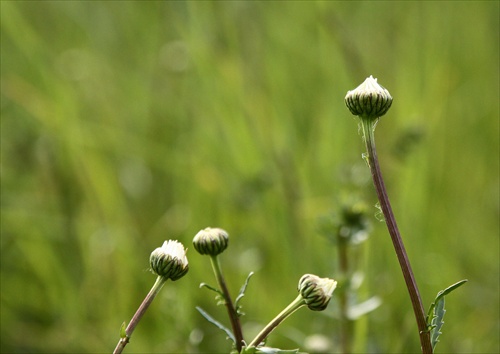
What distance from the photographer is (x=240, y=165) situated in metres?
2.36

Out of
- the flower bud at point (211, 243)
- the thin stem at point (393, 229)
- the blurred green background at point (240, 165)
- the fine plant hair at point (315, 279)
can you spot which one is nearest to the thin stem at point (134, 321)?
the fine plant hair at point (315, 279)

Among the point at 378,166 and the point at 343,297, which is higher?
the point at 343,297

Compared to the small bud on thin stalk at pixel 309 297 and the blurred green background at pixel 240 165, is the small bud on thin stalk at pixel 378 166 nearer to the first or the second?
the small bud on thin stalk at pixel 309 297

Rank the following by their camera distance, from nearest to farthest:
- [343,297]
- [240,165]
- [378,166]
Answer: [378,166] → [343,297] → [240,165]

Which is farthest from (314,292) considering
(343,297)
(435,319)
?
(343,297)

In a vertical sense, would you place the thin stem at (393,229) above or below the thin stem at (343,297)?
below

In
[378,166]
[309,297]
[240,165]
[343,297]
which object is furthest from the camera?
[240,165]

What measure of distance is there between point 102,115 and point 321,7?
1.00 meters

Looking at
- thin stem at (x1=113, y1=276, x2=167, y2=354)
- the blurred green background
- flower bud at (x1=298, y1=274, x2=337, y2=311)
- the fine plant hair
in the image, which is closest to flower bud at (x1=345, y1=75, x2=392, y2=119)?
the fine plant hair

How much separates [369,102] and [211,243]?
0.29m

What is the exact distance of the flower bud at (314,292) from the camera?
94cm

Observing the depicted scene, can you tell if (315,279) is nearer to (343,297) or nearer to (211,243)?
(211,243)

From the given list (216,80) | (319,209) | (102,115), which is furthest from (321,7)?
(102,115)

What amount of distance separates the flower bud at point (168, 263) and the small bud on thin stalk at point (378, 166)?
0.91 ft
